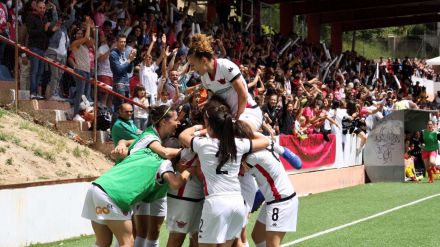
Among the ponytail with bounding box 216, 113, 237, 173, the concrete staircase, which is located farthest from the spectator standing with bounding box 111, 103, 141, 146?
the concrete staircase

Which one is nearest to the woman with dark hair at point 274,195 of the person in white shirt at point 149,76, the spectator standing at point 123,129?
the spectator standing at point 123,129

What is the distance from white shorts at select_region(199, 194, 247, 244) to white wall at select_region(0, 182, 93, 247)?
4.39m

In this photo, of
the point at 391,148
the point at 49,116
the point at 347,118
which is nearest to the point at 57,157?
the point at 49,116

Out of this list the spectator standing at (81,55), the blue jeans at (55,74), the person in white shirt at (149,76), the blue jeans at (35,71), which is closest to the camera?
the blue jeans at (35,71)

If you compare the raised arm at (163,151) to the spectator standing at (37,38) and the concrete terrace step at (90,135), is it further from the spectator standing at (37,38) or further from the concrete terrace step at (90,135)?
the concrete terrace step at (90,135)

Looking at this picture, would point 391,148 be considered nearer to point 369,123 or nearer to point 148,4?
point 369,123

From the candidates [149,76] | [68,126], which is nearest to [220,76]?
[68,126]

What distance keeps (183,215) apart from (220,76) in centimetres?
139

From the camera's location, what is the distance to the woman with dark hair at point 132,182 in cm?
777

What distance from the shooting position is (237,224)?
24.7ft

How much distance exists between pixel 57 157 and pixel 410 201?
7677 millimetres

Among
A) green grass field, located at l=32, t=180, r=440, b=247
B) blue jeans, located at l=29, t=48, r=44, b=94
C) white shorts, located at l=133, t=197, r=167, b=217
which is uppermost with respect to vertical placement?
blue jeans, located at l=29, t=48, r=44, b=94

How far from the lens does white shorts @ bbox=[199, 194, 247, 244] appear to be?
736cm

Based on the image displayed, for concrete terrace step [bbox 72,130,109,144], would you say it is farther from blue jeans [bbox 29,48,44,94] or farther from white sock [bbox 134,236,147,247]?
white sock [bbox 134,236,147,247]
